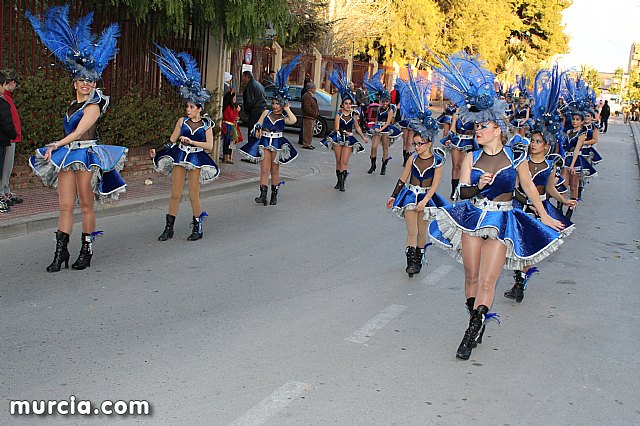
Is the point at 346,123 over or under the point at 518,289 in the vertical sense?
over

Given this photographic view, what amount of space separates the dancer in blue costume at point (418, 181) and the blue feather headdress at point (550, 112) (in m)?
1.32

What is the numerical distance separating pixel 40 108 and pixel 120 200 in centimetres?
181

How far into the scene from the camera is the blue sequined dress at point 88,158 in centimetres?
745

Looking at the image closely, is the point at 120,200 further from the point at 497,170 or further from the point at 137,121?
the point at 497,170

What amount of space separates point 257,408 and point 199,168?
5121 mm

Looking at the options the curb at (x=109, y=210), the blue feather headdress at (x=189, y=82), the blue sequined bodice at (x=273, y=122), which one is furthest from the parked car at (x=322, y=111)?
the blue feather headdress at (x=189, y=82)

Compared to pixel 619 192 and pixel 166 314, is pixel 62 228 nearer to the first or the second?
pixel 166 314

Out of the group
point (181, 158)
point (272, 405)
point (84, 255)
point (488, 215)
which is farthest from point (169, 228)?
point (272, 405)

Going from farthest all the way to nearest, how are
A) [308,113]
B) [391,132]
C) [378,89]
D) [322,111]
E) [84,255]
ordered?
[322,111], [308,113], [378,89], [391,132], [84,255]

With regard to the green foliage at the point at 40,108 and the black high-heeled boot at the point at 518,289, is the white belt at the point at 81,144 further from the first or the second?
the black high-heeled boot at the point at 518,289

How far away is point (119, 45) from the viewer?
13.3 m

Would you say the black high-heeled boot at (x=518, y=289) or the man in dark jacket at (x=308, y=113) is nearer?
the black high-heeled boot at (x=518, y=289)

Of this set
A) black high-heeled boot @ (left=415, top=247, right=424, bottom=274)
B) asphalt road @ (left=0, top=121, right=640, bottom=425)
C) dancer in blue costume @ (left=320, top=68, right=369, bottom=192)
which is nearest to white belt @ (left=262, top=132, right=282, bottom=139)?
asphalt road @ (left=0, top=121, right=640, bottom=425)

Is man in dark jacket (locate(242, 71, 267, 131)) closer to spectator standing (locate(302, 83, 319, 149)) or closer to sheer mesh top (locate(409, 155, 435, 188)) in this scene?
spectator standing (locate(302, 83, 319, 149))
